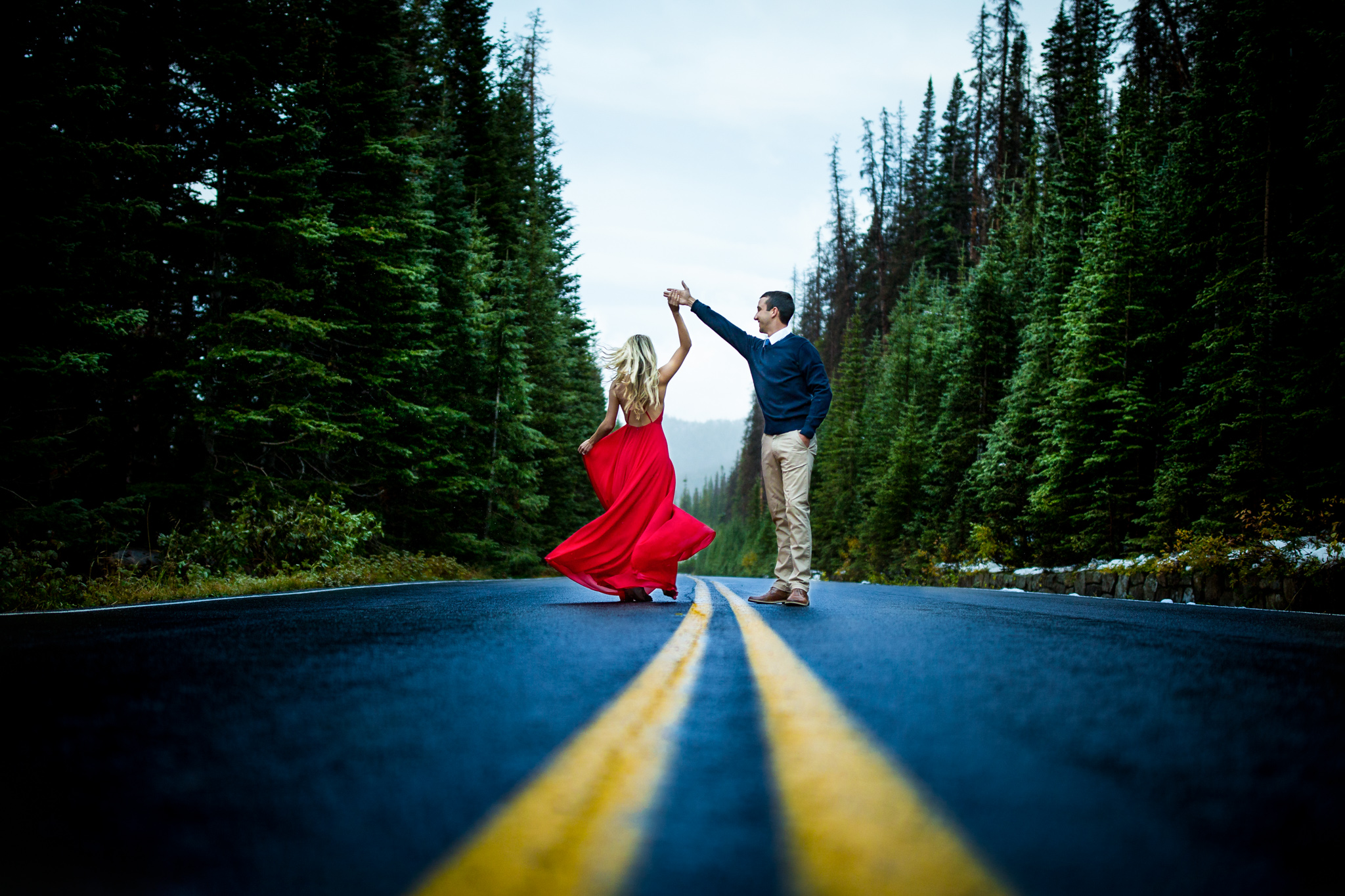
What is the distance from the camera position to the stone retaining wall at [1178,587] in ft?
33.2

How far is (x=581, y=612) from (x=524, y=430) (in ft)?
70.2

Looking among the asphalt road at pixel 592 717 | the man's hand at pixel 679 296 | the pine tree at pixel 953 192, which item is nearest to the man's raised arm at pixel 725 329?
the man's hand at pixel 679 296

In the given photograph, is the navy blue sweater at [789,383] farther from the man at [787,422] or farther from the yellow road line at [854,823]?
the yellow road line at [854,823]

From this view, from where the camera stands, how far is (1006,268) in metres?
33.2

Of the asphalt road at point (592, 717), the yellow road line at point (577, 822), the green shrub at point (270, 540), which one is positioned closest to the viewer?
the yellow road line at point (577, 822)

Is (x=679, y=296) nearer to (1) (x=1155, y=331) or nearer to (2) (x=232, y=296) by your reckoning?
(2) (x=232, y=296)

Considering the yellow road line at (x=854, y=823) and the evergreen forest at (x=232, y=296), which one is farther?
the evergreen forest at (x=232, y=296)

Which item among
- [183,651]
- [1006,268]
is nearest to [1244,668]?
[183,651]

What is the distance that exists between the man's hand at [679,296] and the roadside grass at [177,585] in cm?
539

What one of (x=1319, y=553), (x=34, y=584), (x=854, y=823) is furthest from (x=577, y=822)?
(x=1319, y=553)

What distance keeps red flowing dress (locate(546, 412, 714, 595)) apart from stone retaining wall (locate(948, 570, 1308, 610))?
7085 mm

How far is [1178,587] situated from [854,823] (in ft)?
42.9

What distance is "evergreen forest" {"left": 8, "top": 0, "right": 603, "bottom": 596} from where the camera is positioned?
11242 mm

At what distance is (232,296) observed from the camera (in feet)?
51.6
